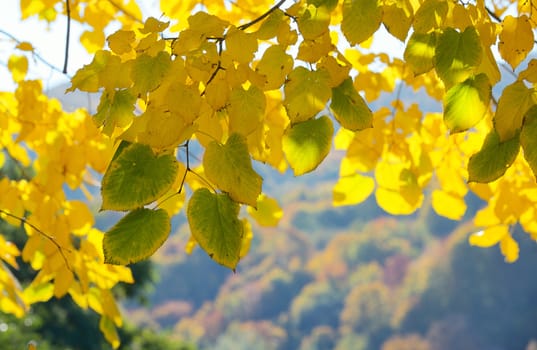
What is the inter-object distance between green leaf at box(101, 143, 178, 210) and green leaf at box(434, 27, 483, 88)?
0.66 feet

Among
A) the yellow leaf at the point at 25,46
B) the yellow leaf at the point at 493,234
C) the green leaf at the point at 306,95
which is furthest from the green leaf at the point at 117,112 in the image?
the yellow leaf at the point at 493,234

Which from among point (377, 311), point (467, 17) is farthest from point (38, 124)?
point (377, 311)

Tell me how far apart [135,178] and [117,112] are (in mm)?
84

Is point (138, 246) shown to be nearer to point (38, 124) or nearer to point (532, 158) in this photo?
point (532, 158)

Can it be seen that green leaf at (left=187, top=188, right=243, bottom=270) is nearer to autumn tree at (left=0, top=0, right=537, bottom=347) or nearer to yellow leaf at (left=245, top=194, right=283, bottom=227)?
autumn tree at (left=0, top=0, right=537, bottom=347)

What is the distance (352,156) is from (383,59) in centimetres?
20

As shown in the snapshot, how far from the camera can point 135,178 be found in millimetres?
497

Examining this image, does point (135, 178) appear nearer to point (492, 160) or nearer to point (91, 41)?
point (492, 160)

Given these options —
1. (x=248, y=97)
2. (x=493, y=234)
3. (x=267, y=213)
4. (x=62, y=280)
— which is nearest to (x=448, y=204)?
(x=493, y=234)

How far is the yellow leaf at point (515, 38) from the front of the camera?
1.92 ft

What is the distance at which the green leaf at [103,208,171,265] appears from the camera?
503 mm

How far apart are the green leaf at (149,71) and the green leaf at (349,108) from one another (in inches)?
5.0

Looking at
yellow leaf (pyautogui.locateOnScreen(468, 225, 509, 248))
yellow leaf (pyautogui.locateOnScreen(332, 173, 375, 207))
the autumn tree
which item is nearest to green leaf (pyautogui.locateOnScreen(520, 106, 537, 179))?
the autumn tree

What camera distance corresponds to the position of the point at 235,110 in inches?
21.8
